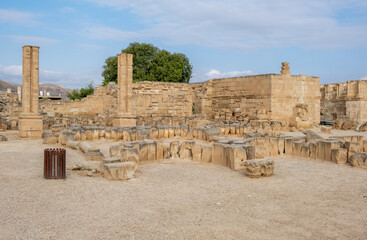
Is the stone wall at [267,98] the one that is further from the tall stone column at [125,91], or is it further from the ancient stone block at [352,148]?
the ancient stone block at [352,148]

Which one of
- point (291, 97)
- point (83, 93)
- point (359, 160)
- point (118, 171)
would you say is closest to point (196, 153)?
point (118, 171)

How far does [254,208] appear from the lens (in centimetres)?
459

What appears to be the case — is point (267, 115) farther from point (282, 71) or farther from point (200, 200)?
point (200, 200)

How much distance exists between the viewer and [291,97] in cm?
1928

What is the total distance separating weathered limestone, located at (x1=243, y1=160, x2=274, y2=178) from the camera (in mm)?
6457

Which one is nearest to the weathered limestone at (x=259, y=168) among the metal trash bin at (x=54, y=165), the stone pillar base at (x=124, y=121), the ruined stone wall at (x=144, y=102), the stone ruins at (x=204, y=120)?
the stone ruins at (x=204, y=120)

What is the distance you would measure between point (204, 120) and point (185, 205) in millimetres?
12885

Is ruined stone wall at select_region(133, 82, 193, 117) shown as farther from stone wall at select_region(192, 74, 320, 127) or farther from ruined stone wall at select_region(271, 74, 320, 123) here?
ruined stone wall at select_region(271, 74, 320, 123)

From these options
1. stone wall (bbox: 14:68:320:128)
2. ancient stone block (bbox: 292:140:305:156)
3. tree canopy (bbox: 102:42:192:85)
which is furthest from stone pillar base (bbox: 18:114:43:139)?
tree canopy (bbox: 102:42:192:85)

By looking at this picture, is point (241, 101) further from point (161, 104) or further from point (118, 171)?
point (118, 171)

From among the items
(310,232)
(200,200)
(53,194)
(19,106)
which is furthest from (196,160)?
(19,106)

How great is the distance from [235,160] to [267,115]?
1217 centimetres

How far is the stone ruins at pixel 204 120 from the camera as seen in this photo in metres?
8.03

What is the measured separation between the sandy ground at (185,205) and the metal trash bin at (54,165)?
172mm
